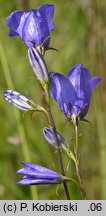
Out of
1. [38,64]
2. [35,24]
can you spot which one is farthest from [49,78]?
[35,24]

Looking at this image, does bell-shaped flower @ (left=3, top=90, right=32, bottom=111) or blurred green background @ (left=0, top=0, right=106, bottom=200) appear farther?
blurred green background @ (left=0, top=0, right=106, bottom=200)

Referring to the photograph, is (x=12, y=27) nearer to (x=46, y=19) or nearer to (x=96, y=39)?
(x=46, y=19)

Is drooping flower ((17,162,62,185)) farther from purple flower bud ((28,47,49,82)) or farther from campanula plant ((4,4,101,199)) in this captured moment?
purple flower bud ((28,47,49,82))

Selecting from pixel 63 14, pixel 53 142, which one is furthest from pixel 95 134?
pixel 53 142

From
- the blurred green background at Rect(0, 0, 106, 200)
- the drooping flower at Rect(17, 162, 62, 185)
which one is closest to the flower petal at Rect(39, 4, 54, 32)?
the drooping flower at Rect(17, 162, 62, 185)

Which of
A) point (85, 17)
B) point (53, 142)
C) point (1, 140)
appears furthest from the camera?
point (85, 17)

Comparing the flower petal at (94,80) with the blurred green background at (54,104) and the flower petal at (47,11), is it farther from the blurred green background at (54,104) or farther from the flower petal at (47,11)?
the blurred green background at (54,104)
